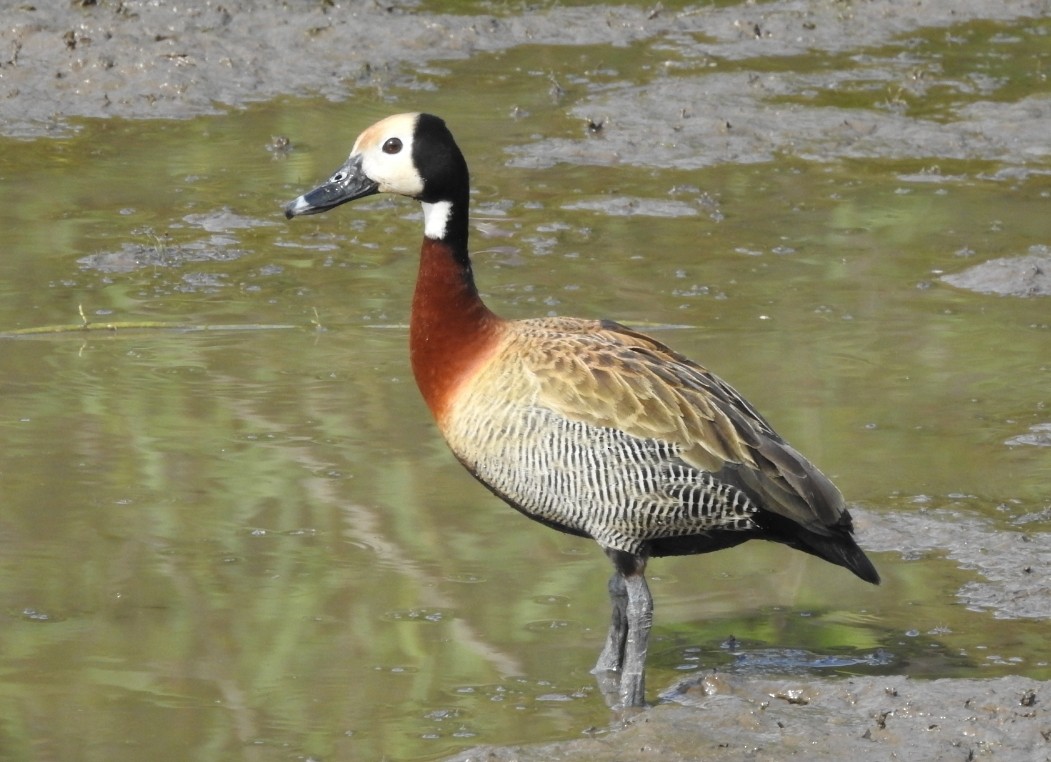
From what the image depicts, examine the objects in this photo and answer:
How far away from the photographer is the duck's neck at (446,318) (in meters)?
5.42

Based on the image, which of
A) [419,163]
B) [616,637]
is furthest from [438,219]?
[616,637]

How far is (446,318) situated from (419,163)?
0.50 metres

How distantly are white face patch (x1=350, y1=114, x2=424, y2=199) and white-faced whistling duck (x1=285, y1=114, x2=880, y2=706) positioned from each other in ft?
0.88

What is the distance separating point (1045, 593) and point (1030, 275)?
332 centimetres

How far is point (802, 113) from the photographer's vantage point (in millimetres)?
11539

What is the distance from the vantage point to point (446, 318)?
5496 millimetres

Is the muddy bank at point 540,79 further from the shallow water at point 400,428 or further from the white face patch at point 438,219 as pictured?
the white face patch at point 438,219

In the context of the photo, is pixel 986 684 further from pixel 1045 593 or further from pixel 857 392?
pixel 857 392

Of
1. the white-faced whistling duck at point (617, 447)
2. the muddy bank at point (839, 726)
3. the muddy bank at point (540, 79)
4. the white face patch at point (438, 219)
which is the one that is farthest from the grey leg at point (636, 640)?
the muddy bank at point (540, 79)

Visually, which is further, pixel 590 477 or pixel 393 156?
pixel 393 156

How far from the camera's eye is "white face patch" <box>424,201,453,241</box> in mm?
5645

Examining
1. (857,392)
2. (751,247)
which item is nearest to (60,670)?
(857,392)

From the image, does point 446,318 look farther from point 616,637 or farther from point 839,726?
point 839,726

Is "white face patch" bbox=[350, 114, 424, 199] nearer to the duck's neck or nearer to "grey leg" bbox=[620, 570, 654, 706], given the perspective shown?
the duck's neck
